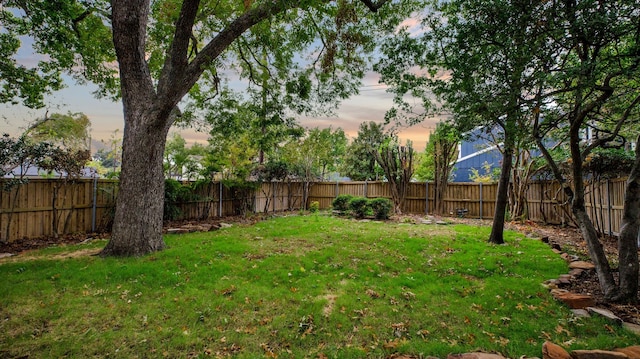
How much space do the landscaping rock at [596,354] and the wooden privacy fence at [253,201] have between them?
6.81 meters

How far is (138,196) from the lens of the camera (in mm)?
5164

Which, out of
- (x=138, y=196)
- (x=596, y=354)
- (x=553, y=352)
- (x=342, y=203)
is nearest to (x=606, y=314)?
(x=596, y=354)

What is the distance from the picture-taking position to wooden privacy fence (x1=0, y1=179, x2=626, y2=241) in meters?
6.36

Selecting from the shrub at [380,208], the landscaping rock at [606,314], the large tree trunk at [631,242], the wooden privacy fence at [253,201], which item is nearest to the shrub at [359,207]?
the shrub at [380,208]

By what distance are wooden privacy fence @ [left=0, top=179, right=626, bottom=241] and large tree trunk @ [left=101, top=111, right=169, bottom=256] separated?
113 inches

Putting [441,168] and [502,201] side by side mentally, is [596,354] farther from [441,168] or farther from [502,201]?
[441,168]

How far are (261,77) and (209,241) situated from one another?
5041 millimetres

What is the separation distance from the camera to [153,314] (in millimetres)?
3133

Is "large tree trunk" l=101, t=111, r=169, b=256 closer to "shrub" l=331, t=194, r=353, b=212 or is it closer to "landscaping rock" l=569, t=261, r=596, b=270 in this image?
"landscaping rock" l=569, t=261, r=596, b=270

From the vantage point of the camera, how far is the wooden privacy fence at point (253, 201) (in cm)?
636

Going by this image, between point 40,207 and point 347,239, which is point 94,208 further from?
point 347,239

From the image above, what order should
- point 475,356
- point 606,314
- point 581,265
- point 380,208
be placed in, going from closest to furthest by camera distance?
point 475,356
point 606,314
point 581,265
point 380,208

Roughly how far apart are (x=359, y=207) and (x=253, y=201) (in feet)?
14.6

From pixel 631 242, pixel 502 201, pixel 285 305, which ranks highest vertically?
pixel 502 201
